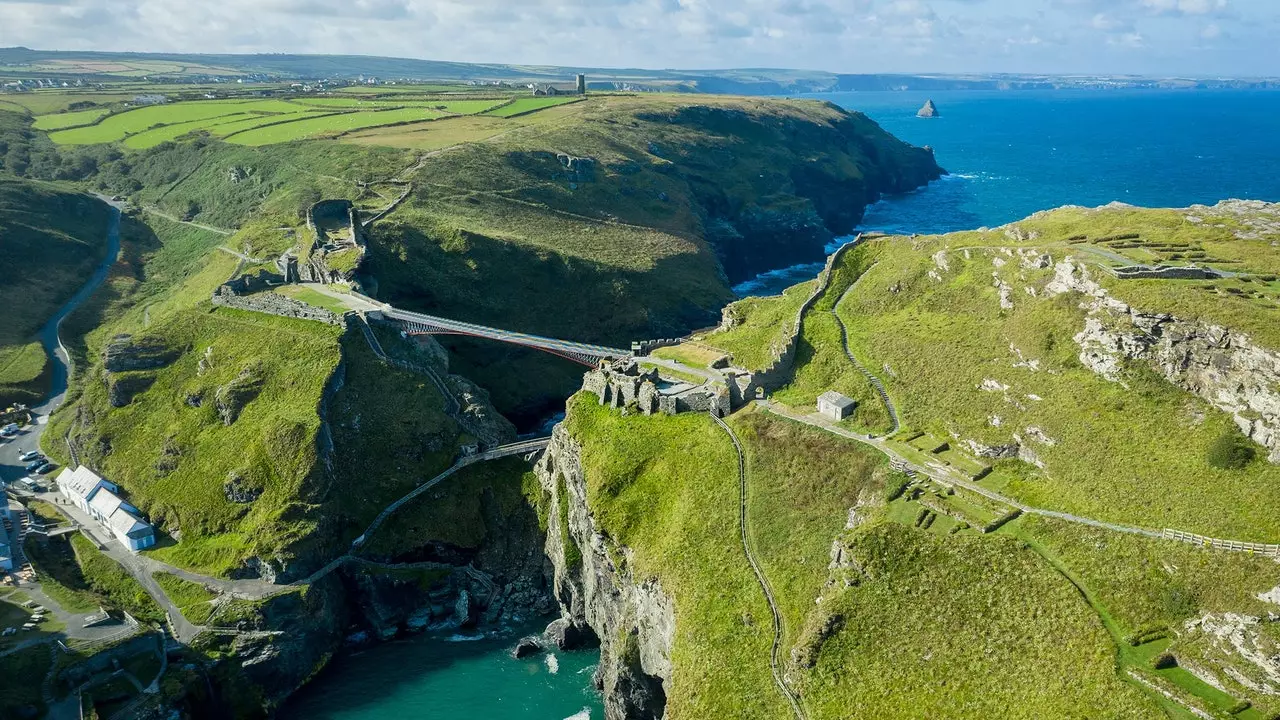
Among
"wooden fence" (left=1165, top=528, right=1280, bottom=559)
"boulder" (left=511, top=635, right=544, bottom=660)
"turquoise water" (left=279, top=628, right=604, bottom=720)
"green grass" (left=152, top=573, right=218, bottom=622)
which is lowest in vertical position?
"turquoise water" (left=279, top=628, right=604, bottom=720)

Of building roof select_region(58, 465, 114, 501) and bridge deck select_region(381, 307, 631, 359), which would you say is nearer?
building roof select_region(58, 465, 114, 501)

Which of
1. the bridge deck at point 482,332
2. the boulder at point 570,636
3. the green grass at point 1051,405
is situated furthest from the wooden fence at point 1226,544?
the bridge deck at point 482,332

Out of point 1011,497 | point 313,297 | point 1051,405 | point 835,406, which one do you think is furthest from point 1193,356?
point 313,297

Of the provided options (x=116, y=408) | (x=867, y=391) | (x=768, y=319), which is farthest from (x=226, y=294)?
(x=867, y=391)

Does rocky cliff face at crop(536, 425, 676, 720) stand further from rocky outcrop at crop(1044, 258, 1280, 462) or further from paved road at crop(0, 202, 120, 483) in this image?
paved road at crop(0, 202, 120, 483)

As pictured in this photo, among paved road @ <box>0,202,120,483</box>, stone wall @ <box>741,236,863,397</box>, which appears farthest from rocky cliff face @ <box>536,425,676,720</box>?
paved road @ <box>0,202,120,483</box>

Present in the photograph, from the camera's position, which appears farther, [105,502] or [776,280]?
[776,280]

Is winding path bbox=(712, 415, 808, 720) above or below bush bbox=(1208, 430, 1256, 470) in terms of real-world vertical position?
Result: below

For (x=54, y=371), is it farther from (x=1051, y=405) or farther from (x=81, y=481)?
(x=1051, y=405)
